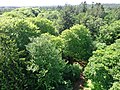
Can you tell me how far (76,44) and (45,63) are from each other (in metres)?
18.1

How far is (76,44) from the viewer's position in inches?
1973

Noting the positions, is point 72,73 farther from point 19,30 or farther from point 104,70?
point 19,30

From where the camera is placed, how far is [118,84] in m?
27.9

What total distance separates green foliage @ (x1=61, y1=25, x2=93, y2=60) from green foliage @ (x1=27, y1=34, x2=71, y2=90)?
14.6 metres

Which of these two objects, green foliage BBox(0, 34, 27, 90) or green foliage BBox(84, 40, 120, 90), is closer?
green foliage BBox(0, 34, 27, 90)

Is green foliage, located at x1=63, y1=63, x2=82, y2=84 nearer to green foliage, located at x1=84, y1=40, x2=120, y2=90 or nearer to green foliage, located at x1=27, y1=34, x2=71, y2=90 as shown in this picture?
green foliage, located at x1=84, y1=40, x2=120, y2=90

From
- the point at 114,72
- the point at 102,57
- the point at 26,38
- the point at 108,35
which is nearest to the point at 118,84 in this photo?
the point at 114,72

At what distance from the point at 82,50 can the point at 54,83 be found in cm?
1767

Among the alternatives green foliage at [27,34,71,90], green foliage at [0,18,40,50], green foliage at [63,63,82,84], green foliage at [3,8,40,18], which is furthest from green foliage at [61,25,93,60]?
green foliage at [3,8,40,18]

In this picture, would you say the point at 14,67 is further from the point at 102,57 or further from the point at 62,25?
the point at 62,25

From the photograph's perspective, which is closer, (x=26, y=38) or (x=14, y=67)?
(x=14, y=67)

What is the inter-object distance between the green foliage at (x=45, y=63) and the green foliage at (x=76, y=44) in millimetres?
14604

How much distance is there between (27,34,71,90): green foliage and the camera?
108 feet

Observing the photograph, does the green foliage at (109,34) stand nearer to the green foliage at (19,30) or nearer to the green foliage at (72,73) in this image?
the green foliage at (72,73)
